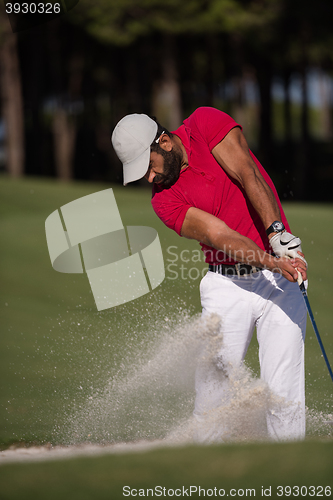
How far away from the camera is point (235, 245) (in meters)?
3.47

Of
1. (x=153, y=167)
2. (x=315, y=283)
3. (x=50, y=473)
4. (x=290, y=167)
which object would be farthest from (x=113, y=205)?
(x=290, y=167)

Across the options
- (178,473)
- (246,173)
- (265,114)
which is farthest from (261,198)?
(265,114)

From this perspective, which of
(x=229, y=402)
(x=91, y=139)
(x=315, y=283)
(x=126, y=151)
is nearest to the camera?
(x=126, y=151)

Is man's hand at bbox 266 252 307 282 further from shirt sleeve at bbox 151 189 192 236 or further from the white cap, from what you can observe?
the white cap

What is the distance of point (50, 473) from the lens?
2627mm

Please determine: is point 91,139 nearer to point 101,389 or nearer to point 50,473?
point 101,389

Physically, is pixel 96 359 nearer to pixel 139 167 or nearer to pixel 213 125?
pixel 139 167

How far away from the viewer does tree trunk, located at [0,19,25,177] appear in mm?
19266

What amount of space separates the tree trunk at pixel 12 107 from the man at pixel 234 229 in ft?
55.3

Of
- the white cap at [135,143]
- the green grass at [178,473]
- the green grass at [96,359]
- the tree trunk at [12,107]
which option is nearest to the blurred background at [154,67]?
the tree trunk at [12,107]

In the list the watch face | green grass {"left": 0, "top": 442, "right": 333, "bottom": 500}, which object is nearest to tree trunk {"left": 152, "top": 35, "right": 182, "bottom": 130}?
the watch face

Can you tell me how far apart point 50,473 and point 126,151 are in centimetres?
181

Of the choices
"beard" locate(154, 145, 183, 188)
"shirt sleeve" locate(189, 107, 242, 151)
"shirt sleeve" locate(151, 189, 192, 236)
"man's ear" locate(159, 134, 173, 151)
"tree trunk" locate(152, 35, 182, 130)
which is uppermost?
"shirt sleeve" locate(189, 107, 242, 151)

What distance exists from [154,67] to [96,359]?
2225 cm
